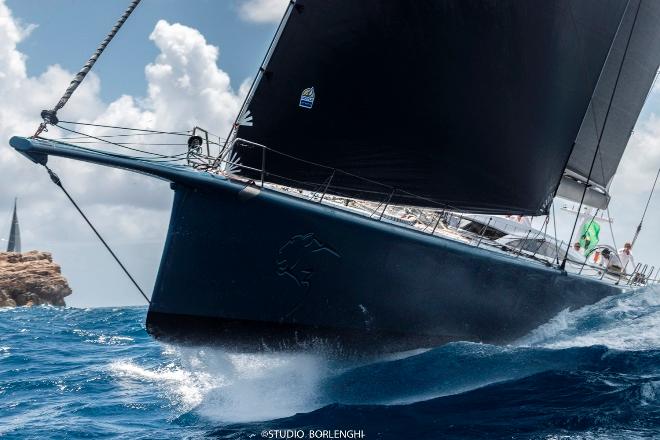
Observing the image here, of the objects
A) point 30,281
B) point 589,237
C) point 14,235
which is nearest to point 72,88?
point 589,237

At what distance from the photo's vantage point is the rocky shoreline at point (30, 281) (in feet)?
190

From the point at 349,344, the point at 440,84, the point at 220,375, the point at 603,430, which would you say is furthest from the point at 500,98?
the point at 220,375

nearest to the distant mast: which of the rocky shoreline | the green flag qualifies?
the rocky shoreline

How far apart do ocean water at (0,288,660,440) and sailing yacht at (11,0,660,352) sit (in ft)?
1.41

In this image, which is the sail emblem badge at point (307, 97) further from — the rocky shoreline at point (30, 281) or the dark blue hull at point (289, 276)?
the rocky shoreline at point (30, 281)

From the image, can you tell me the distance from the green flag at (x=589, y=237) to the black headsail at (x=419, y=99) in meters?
8.10

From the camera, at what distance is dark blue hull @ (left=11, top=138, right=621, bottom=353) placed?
845 cm

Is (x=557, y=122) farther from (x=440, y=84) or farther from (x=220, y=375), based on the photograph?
(x=220, y=375)

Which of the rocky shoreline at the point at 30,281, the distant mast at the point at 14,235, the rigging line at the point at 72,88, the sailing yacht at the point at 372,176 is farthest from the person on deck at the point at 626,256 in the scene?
the distant mast at the point at 14,235

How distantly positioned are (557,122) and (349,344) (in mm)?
5076

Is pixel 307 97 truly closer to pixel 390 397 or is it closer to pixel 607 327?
pixel 390 397

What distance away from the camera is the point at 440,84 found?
386 inches

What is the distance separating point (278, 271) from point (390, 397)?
2198 mm

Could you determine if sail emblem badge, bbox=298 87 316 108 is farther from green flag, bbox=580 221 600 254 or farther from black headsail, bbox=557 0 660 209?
green flag, bbox=580 221 600 254
